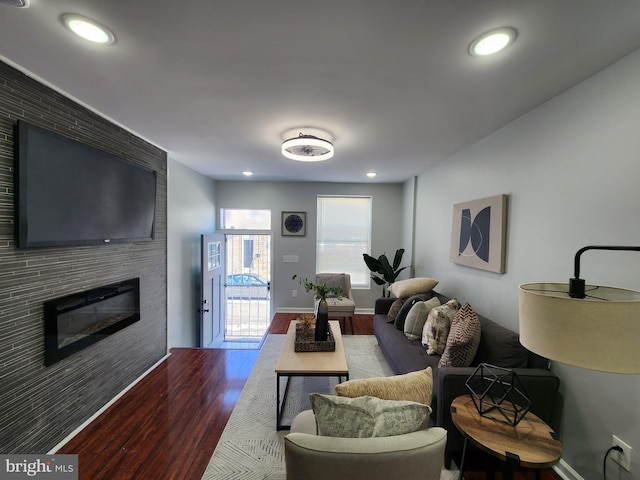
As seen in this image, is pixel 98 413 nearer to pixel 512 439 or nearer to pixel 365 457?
pixel 365 457

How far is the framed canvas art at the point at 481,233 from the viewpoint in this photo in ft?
7.23

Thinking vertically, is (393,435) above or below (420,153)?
below

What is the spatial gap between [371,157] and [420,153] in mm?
568

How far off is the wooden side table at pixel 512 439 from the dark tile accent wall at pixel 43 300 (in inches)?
101

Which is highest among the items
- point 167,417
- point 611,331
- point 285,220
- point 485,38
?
point 485,38

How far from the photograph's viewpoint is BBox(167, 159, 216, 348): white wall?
11.0 feet

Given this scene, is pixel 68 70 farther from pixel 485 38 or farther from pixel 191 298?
pixel 191 298

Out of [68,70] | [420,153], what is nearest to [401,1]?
[68,70]

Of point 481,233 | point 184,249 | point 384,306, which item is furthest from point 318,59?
point 184,249

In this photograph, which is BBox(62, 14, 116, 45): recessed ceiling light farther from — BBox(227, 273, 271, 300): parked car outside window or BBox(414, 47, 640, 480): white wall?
BBox(227, 273, 271, 300): parked car outside window

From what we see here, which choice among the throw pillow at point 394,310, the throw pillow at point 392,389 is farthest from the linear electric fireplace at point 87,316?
the throw pillow at point 394,310

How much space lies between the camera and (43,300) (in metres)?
1.72

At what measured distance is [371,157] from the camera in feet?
10.5

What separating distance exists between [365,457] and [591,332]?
0.88 meters
